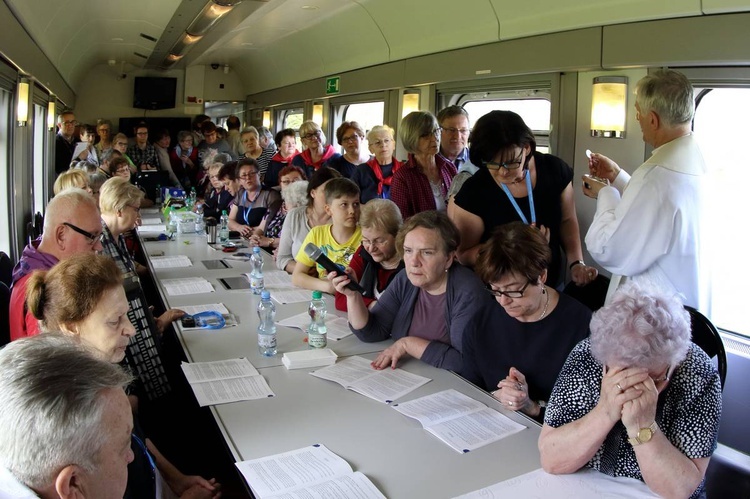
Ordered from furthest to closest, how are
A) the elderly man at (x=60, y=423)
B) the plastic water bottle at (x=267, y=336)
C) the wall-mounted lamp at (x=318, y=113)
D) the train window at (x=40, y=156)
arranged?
the wall-mounted lamp at (x=318, y=113)
the train window at (x=40, y=156)
the plastic water bottle at (x=267, y=336)
the elderly man at (x=60, y=423)

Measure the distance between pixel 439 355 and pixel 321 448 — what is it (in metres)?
0.86

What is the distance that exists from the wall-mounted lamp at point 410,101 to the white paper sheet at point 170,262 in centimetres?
291

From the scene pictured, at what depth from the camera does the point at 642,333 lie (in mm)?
1751

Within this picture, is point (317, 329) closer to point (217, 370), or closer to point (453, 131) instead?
point (217, 370)

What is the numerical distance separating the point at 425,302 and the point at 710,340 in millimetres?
1192

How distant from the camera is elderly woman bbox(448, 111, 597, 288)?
314 cm

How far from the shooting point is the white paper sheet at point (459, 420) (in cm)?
213

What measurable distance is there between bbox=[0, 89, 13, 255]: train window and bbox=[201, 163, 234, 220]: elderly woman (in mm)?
2053

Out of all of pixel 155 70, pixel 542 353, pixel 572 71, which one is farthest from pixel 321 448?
pixel 155 70

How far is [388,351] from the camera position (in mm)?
2805

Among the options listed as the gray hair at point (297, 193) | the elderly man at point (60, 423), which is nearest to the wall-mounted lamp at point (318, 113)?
the gray hair at point (297, 193)

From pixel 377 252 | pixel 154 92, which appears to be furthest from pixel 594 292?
pixel 154 92

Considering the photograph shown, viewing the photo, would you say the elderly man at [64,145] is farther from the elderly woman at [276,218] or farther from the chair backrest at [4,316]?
the chair backrest at [4,316]

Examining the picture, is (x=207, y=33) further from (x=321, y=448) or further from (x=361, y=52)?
(x=321, y=448)
